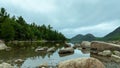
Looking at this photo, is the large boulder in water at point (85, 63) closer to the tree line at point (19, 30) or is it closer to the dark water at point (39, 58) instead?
the dark water at point (39, 58)

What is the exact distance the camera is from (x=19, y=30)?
115000 mm

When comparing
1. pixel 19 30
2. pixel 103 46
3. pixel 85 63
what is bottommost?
pixel 85 63

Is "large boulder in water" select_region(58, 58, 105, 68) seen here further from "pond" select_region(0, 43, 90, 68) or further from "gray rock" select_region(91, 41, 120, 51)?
"gray rock" select_region(91, 41, 120, 51)

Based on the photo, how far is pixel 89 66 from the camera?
19688mm

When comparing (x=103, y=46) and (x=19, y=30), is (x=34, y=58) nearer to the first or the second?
(x=103, y=46)

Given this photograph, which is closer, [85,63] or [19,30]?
[85,63]

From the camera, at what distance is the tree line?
9762 centimetres

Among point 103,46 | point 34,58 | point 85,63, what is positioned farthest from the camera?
point 103,46

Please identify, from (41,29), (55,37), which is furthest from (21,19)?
(55,37)

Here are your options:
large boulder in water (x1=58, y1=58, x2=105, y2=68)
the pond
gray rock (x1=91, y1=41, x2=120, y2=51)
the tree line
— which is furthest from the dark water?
the tree line

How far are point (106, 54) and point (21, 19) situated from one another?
295 feet

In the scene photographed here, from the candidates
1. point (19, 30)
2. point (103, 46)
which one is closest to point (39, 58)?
point (103, 46)

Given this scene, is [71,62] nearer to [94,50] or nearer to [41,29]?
[94,50]

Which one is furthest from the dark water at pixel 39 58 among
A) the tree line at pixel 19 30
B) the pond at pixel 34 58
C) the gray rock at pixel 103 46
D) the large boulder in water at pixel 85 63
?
the tree line at pixel 19 30
